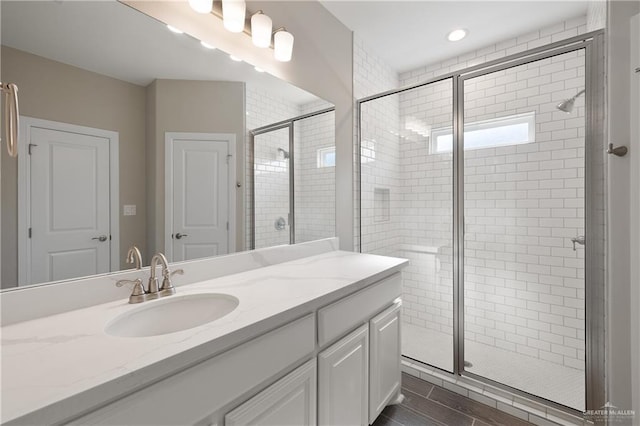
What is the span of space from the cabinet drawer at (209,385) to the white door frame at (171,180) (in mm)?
653

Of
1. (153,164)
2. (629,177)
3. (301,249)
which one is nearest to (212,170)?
(153,164)

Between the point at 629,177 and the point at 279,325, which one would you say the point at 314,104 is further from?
the point at 629,177

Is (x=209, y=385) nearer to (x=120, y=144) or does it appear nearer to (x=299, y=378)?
(x=299, y=378)

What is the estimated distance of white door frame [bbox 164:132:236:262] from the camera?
4.17 feet

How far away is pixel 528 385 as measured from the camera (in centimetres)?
184

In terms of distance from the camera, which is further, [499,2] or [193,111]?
[499,2]

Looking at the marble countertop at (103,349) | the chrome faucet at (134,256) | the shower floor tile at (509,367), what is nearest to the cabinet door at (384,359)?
the marble countertop at (103,349)

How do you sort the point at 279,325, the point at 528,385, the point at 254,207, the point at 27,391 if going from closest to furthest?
the point at 27,391 → the point at 279,325 → the point at 254,207 → the point at 528,385

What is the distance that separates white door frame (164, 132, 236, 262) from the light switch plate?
128mm

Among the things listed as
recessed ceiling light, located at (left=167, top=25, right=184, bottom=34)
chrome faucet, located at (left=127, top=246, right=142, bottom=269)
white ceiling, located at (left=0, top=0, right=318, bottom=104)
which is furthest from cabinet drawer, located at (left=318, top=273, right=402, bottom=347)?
recessed ceiling light, located at (left=167, top=25, right=184, bottom=34)

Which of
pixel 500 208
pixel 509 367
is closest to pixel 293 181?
pixel 500 208

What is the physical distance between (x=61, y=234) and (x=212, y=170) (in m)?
0.64

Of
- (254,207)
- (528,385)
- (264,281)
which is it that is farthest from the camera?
(528,385)

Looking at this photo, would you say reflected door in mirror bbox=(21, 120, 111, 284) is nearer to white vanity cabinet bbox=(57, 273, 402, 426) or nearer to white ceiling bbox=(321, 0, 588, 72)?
white vanity cabinet bbox=(57, 273, 402, 426)
